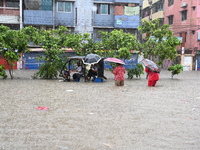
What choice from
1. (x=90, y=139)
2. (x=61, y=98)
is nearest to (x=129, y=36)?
(x=61, y=98)

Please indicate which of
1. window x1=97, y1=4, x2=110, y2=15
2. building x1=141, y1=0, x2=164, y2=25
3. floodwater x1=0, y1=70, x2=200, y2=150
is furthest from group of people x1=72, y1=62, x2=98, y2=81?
building x1=141, y1=0, x2=164, y2=25

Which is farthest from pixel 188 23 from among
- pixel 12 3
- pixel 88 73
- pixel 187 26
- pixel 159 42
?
pixel 88 73

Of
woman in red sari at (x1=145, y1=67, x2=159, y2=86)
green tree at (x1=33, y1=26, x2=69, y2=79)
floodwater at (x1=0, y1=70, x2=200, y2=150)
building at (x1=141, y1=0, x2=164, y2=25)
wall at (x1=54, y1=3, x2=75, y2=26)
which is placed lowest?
floodwater at (x1=0, y1=70, x2=200, y2=150)

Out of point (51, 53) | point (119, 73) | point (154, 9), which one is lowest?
point (119, 73)

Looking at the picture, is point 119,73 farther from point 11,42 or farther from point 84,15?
point 84,15

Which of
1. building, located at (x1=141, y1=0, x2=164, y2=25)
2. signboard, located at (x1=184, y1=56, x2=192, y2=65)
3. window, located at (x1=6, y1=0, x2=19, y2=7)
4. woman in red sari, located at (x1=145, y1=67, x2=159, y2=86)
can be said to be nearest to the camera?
woman in red sari, located at (x1=145, y1=67, x2=159, y2=86)

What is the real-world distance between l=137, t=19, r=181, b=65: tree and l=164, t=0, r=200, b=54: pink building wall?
20.0 meters

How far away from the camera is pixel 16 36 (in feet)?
66.9

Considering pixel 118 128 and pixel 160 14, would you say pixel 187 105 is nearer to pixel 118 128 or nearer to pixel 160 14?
pixel 118 128

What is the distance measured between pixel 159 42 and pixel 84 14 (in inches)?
665

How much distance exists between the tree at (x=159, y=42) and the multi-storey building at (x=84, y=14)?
606 inches

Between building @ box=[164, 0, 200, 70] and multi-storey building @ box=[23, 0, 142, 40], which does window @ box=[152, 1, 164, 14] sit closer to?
building @ box=[164, 0, 200, 70]

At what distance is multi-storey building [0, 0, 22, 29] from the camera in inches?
1426

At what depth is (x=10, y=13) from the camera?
120 ft
